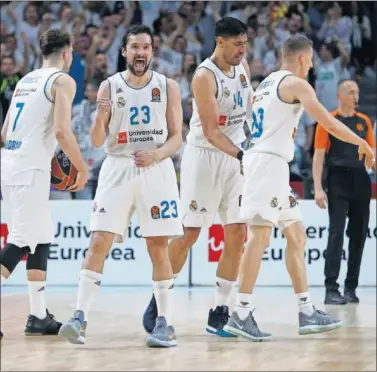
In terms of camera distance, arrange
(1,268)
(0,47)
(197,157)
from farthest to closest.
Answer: (0,47), (197,157), (1,268)

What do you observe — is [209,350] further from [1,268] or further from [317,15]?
[317,15]

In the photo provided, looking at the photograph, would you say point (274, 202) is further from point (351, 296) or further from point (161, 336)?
point (351, 296)

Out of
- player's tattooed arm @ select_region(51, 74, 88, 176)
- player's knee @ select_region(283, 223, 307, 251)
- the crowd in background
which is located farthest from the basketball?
the crowd in background

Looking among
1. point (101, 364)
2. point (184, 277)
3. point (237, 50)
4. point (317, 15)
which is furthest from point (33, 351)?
point (317, 15)

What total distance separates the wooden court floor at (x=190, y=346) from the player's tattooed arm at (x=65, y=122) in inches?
45.2

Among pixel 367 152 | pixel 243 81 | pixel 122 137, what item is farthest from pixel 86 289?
pixel 367 152

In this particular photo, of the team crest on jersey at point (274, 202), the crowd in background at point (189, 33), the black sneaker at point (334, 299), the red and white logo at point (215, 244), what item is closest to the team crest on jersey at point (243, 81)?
the team crest on jersey at point (274, 202)

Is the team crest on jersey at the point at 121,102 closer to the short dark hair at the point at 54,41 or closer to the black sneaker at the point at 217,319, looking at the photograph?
the short dark hair at the point at 54,41

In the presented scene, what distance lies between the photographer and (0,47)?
14.5 metres

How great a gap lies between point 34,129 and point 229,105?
4.49ft

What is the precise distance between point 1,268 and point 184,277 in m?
4.80

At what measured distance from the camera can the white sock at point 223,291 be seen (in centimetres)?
736

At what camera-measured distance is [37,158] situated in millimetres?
6984

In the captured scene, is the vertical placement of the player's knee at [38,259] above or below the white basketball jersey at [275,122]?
below
